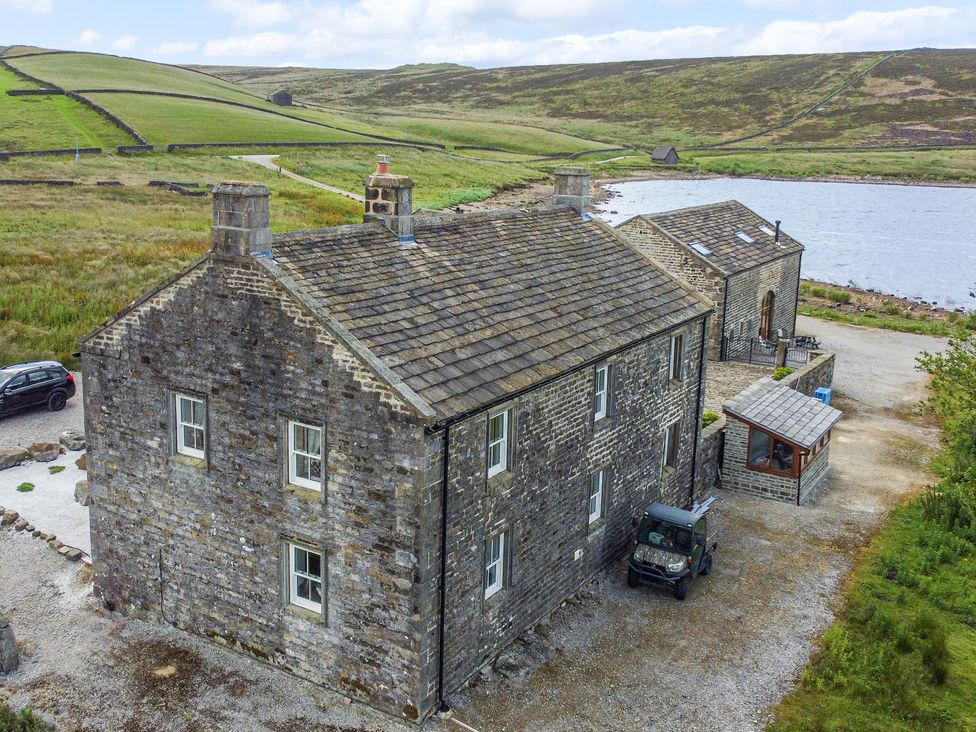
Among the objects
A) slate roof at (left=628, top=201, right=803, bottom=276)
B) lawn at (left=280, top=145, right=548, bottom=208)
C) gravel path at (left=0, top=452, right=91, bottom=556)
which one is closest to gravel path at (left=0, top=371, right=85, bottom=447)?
gravel path at (left=0, top=452, right=91, bottom=556)

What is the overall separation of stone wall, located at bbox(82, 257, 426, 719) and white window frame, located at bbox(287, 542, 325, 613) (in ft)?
0.43

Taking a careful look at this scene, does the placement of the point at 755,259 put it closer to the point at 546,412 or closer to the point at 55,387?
the point at 546,412

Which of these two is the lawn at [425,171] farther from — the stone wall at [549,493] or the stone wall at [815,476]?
the stone wall at [549,493]

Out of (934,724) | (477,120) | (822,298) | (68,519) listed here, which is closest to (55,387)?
(68,519)

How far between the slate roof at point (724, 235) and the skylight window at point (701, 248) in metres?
0.12

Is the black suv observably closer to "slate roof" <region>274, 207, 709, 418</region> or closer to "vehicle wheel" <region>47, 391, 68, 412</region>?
"vehicle wheel" <region>47, 391, 68, 412</region>

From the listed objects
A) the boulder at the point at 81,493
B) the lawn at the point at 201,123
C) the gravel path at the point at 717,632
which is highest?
the lawn at the point at 201,123

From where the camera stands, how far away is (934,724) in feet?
47.4

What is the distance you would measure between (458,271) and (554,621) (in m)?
6.76

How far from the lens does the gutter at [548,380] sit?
512 inches

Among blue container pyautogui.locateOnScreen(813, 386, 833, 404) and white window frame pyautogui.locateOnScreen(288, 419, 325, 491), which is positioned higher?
white window frame pyautogui.locateOnScreen(288, 419, 325, 491)

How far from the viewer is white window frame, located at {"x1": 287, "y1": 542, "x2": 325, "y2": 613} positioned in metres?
14.0

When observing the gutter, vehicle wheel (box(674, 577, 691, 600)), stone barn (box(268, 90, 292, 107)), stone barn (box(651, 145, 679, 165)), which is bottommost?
vehicle wheel (box(674, 577, 691, 600))

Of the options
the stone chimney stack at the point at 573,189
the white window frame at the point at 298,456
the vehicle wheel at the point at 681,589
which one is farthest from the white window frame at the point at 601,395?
the stone chimney stack at the point at 573,189
